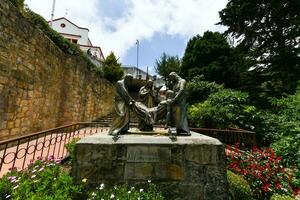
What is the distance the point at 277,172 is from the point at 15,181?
191 inches

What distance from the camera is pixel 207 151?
3.15 meters

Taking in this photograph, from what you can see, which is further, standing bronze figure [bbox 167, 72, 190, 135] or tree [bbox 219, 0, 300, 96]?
tree [bbox 219, 0, 300, 96]

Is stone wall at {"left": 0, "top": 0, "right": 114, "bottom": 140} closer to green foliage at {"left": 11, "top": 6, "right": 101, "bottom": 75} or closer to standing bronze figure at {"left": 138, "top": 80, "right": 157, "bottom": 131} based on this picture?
green foliage at {"left": 11, "top": 6, "right": 101, "bottom": 75}

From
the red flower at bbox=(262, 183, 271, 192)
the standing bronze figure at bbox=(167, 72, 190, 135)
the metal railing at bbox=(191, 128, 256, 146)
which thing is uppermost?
the standing bronze figure at bbox=(167, 72, 190, 135)

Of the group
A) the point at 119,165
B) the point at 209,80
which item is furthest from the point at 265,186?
the point at 209,80

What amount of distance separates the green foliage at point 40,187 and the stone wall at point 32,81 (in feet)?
11.4

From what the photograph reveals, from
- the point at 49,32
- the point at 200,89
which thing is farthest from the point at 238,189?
the point at 49,32

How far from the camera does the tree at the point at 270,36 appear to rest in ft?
33.2

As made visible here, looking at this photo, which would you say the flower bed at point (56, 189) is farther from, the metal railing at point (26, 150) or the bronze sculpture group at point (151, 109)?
the bronze sculpture group at point (151, 109)

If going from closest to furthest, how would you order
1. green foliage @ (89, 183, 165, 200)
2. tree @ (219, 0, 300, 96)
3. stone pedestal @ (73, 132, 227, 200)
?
green foliage @ (89, 183, 165, 200) → stone pedestal @ (73, 132, 227, 200) → tree @ (219, 0, 300, 96)

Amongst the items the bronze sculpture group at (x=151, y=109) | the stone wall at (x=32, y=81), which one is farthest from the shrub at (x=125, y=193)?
the stone wall at (x=32, y=81)

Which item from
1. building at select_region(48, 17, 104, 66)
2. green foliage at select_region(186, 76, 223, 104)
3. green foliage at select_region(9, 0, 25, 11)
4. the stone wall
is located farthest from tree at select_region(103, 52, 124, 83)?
green foliage at select_region(9, 0, 25, 11)

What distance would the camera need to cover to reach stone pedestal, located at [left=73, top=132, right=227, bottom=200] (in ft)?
9.96

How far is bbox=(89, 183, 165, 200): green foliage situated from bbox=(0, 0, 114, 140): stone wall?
431 centimetres
